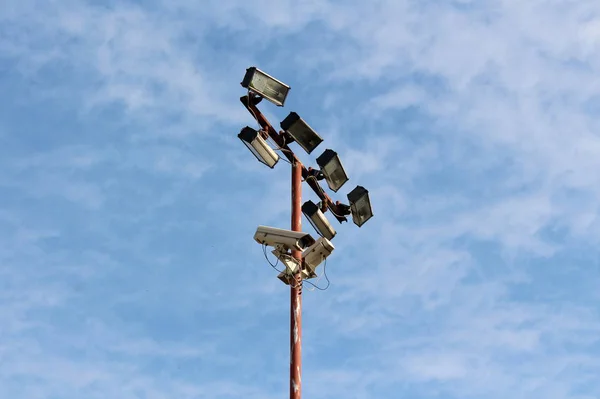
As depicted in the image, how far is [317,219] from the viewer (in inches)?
499

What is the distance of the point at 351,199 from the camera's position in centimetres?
1305

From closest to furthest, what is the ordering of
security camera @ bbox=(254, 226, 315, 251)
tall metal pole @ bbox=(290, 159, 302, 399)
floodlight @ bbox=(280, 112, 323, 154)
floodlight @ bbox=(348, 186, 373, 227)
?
tall metal pole @ bbox=(290, 159, 302, 399) → security camera @ bbox=(254, 226, 315, 251) → floodlight @ bbox=(280, 112, 323, 154) → floodlight @ bbox=(348, 186, 373, 227)

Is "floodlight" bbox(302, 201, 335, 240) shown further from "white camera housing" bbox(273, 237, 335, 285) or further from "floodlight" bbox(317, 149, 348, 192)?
"white camera housing" bbox(273, 237, 335, 285)

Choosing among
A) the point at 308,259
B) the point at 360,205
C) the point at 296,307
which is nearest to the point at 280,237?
the point at 308,259

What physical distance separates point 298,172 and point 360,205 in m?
1.08

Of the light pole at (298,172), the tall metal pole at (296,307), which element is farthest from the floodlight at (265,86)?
the tall metal pole at (296,307)

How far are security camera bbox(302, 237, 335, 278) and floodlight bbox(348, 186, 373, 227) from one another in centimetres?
128

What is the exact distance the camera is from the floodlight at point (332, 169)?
12.6m

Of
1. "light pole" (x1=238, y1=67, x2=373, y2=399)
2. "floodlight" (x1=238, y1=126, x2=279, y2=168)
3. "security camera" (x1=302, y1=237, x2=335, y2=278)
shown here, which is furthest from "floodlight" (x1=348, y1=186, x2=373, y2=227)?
"floodlight" (x1=238, y1=126, x2=279, y2=168)

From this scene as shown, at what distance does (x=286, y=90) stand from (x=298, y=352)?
356cm

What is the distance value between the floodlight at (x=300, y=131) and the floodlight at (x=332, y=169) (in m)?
0.22

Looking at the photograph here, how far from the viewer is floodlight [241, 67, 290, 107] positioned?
12508 mm

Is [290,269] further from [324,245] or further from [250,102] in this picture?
[250,102]

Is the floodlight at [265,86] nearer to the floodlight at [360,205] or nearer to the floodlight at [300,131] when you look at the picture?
the floodlight at [300,131]
